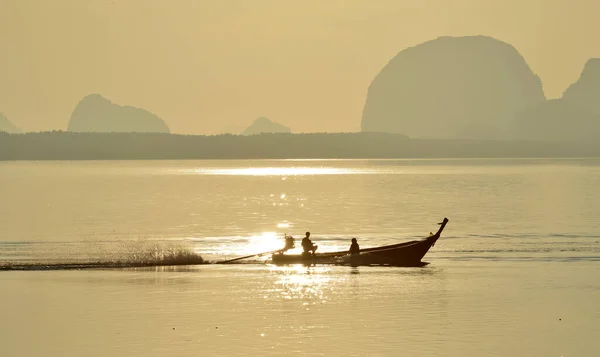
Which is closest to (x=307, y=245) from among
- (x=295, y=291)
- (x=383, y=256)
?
(x=383, y=256)

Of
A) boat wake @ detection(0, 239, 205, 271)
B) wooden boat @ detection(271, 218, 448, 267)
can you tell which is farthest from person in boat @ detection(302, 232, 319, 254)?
boat wake @ detection(0, 239, 205, 271)

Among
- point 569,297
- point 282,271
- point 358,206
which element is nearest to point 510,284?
point 569,297

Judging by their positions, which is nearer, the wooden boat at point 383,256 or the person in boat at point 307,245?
the person in boat at point 307,245

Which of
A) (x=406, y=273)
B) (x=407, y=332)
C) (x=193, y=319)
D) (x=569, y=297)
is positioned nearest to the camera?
(x=407, y=332)

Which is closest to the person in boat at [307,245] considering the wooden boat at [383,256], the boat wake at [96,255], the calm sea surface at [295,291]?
the wooden boat at [383,256]

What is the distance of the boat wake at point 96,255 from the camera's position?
5600cm

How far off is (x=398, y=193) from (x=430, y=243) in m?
92.2

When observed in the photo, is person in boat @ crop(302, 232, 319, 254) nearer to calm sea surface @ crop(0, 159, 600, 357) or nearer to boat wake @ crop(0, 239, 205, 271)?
calm sea surface @ crop(0, 159, 600, 357)

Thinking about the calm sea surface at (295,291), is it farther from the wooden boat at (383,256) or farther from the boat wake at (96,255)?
the wooden boat at (383,256)

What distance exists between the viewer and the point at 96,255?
203 feet

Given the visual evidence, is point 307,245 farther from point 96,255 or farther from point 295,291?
point 96,255

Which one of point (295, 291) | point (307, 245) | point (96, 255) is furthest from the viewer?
point (96, 255)

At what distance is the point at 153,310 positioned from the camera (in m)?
40.6

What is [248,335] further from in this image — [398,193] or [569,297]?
[398,193]
